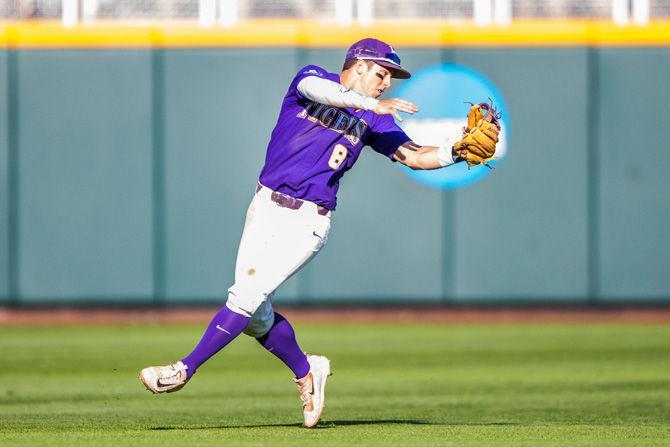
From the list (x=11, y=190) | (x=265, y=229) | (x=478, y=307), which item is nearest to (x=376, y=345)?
(x=478, y=307)

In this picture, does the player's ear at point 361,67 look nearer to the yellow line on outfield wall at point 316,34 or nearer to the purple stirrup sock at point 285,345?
the purple stirrup sock at point 285,345

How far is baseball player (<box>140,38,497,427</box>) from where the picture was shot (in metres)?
6.76

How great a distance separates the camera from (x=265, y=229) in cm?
690

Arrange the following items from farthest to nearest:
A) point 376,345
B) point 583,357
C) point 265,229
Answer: point 376,345, point 583,357, point 265,229

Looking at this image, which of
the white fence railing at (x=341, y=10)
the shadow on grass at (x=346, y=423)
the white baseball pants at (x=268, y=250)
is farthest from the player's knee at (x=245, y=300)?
the white fence railing at (x=341, y=10)

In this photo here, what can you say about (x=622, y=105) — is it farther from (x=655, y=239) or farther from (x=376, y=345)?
(x=376, y=345)

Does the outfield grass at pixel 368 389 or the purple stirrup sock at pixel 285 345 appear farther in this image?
the purple stirrup sock at pixel 285 345

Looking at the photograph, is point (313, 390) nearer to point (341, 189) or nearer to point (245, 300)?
point (245, 300)

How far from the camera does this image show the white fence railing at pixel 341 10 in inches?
635

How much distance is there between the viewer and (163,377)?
260 inches

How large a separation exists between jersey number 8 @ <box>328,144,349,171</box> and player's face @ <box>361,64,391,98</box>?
1.08ft

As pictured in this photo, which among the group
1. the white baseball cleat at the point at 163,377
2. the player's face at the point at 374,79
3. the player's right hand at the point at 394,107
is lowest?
the white baseball cleat at the point at 163,377

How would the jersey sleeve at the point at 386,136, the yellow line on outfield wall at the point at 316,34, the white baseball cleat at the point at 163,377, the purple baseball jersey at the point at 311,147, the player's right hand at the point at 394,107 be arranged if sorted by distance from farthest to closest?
the yellow line on outfield wall at the point at 316,34
the jersey sleeve at the point at 386,136
the purple baseball jersey at the point at 311,147
the white baseball cleat at the point at 163,377
the player's right hand at the point at 394,107

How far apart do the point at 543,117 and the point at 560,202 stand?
42.6 inches
